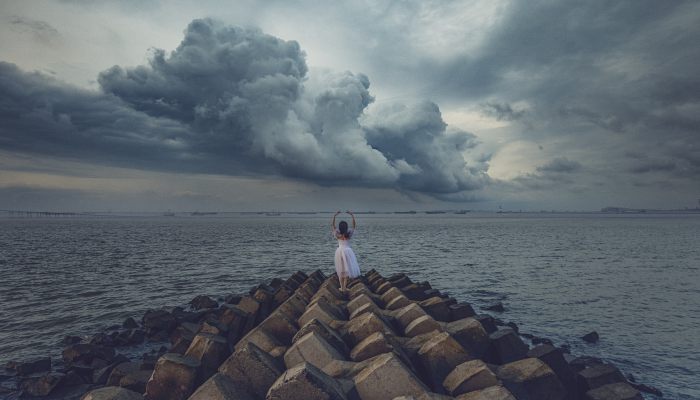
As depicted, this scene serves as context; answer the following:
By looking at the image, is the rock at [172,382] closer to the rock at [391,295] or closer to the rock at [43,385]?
the rock at [43,385]

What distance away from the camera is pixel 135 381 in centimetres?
648

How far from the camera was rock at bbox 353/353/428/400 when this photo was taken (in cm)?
461

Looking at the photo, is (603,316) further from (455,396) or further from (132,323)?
(132,323)

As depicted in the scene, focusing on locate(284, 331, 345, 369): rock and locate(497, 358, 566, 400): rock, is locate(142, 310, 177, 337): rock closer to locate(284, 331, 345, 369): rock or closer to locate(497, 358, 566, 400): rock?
locate(284, 331, 345, 369): rock

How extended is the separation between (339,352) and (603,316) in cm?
1317

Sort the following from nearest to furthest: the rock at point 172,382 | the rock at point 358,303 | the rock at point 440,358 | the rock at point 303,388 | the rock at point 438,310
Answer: the rock at point 303,388 → the rock at point 172,382 → the rock at point 440,358 → the rock at point 358,303 → the rock at point 438,310

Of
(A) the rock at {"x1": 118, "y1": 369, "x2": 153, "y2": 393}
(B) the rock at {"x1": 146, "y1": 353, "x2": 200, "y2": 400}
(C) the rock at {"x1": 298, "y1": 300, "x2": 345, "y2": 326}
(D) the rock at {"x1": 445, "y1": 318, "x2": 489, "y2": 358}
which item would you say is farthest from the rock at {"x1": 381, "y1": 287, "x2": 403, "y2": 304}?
(B) the rock at {"x1": 146, "y1": 353, "x2": 200, "y2": 400}

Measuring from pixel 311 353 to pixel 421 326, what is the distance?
2.54 m

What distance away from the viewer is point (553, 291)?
62.5 feet

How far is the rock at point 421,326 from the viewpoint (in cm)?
722

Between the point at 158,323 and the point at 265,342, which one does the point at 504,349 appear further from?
the point at 158,323

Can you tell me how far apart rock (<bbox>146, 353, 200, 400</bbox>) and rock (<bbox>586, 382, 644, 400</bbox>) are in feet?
19.5

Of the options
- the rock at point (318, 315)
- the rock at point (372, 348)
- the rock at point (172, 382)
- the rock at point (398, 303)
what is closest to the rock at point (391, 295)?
the rock at point (398, 303)

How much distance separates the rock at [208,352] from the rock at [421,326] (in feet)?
10.8
